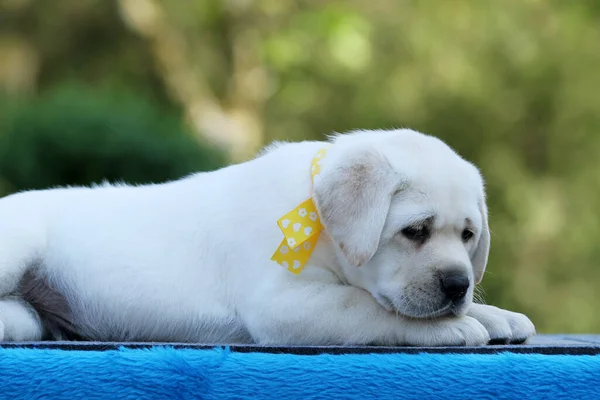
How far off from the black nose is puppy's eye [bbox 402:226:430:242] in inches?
7.6

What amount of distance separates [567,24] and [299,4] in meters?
5.04

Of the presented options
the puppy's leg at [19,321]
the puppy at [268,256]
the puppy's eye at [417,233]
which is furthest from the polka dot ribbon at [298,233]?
the puppy's leg at [19,321]

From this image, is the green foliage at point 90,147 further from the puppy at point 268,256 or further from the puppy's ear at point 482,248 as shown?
the puppy's ear at point 482,248

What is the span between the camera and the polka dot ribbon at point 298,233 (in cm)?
366

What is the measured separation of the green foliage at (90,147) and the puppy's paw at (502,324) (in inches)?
192

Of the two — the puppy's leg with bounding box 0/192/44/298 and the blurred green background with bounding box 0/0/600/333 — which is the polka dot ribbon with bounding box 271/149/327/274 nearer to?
the puppy's leg with bounding box 0/192/44/298

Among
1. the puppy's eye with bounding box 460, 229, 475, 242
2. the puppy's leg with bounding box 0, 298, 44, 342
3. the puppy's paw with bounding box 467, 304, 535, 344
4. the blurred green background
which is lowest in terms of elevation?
the puppy's leg with bounding box 0, 298, 44, 342

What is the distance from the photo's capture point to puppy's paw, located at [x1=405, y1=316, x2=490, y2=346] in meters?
3.52

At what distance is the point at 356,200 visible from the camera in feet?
11.5

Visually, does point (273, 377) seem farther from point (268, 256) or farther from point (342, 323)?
point (268, 256)

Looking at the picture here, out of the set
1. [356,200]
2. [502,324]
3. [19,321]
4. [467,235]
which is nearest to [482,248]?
[467,235]

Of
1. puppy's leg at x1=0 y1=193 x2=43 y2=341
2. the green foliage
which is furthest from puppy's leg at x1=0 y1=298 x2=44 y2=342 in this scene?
the green foliage

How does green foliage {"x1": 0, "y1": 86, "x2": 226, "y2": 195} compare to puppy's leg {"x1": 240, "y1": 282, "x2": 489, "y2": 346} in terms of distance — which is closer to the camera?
puppy's leg {"x1": 240, "y1": 282, "x2": 489, "y2": 346}

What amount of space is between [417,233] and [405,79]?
12.8 m
